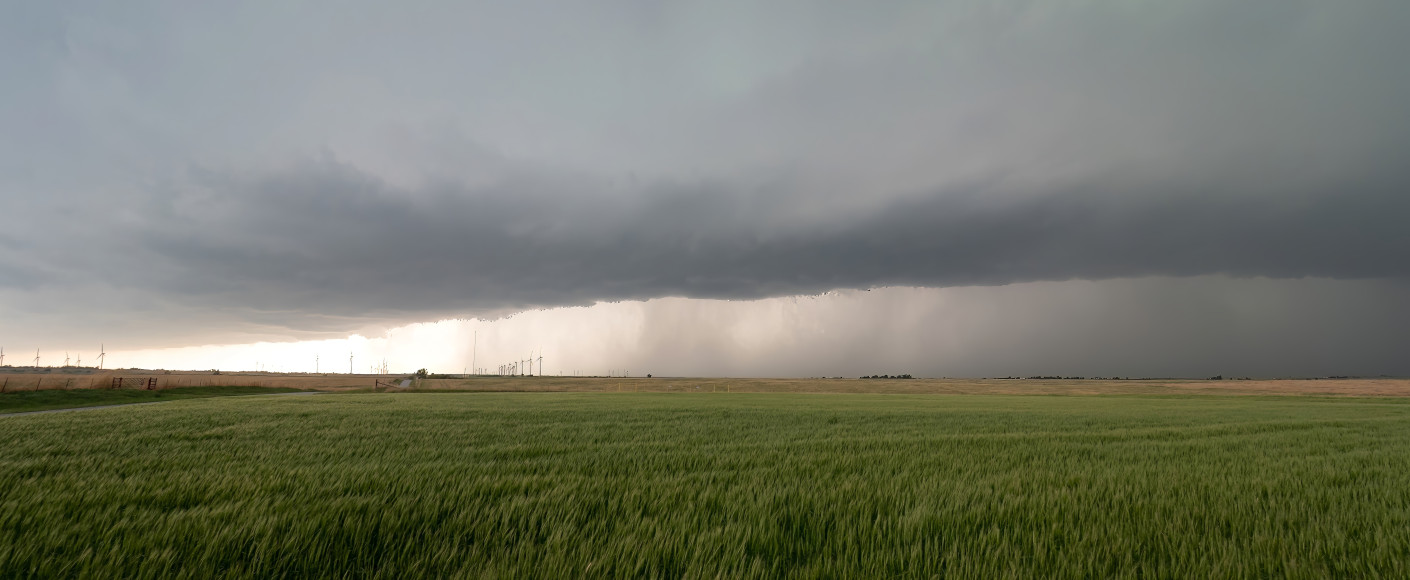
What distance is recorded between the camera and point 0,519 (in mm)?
4336

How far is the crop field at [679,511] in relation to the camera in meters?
3.72

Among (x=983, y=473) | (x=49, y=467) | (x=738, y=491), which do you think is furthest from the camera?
(x=983, y=473)

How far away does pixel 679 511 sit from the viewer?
513cm

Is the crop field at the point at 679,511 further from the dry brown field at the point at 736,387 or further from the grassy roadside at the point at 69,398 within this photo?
the dry brown field at the point at 736,387

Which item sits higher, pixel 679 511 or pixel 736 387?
pixel 679 511

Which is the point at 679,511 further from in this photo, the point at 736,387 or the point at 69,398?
the point at 736,387

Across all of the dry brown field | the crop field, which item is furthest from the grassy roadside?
the crop field

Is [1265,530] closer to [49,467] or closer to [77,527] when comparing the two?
[77,527]

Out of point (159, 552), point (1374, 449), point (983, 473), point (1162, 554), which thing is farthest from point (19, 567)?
point (1374, 449)

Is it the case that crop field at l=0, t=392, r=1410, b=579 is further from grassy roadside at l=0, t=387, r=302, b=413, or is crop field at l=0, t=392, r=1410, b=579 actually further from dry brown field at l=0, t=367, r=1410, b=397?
dry brown field at l=0, t=367, r=1410, b=397

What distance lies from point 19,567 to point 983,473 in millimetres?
9332

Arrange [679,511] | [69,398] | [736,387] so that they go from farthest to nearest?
[736,387], [69,398], [679,511]

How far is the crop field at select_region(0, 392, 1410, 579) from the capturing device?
12.2ft

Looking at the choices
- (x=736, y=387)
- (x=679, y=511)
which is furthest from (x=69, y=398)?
(x=736, y=387)
